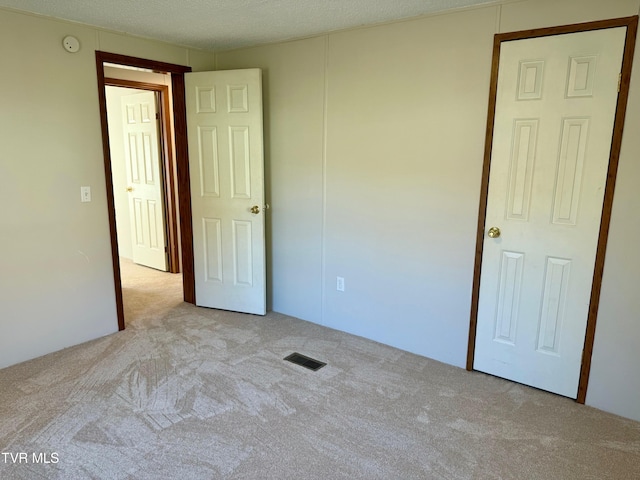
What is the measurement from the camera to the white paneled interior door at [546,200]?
2275mm

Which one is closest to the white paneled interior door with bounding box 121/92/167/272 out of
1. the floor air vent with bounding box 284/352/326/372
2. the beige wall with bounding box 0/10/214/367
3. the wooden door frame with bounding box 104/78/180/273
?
the wooden door frame with bounding box 104/78/180/273

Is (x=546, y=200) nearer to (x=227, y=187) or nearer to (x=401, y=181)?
(x=401, y=181)

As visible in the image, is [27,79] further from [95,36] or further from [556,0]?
[556,0]

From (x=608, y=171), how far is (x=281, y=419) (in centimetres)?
221

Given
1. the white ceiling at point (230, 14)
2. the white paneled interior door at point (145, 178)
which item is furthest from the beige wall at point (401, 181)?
the white paneled interior door at point (145, 178)

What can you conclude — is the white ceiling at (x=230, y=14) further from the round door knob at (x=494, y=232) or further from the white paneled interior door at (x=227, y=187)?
the round door knob at (x=494, y=232)

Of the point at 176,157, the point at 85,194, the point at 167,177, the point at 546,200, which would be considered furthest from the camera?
the point at 167,177

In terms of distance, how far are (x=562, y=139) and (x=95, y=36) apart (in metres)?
3.15

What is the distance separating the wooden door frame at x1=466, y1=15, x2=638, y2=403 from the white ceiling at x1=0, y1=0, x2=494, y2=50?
0.39m

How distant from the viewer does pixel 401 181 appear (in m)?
2.98

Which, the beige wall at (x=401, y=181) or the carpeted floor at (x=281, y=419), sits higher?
the beige wall at (x=401, y=181)

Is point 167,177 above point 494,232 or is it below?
above

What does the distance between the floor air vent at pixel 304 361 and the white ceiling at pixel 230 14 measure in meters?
2.30

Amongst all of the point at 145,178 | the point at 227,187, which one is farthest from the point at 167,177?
the point at 227,187
